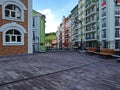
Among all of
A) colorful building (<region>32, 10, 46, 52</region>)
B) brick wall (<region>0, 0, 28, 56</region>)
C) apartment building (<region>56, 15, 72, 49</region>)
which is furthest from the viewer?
apartment building (<region>56, 15, 72, 49</region>)

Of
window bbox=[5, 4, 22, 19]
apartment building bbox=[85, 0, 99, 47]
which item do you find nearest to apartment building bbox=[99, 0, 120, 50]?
apartment building bbox=[85, 0, 99, 47]

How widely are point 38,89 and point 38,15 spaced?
33.0 meters

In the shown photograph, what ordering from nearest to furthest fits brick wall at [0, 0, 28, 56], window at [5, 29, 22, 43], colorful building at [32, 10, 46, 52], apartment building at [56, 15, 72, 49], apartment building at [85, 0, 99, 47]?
brick wall at [0, 0, 28, 56], window at [5, 29, 22, 43], colorful building at [32, 10, 46, 52], apartment building at [85, 0, 99, 47], apartment building at [56, 15, 72, 49]

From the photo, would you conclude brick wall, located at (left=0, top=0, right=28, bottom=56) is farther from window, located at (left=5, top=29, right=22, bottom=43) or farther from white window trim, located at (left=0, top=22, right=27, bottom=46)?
window, located at (left=5, top=29, right=22, bottom=43)

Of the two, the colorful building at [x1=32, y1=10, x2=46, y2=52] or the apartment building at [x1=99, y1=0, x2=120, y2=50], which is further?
the apartment building at [x1=99, y1=0, x2=120, y2=50]

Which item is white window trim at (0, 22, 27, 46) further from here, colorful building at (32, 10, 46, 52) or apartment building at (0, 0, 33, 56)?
colorful building at (32, 10, 46, 52)

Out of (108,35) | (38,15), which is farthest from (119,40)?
(38,15)

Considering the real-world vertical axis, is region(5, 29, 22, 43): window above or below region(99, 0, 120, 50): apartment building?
below

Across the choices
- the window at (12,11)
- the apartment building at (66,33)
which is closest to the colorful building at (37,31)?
the window at (12,11)

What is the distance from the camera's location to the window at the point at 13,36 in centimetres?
1876

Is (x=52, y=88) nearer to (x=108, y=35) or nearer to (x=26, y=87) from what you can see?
(x=26, y=87)

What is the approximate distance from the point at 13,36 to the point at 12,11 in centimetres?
285

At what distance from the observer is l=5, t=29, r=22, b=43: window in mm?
18763

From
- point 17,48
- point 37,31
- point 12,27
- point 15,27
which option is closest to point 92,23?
point 37,31
